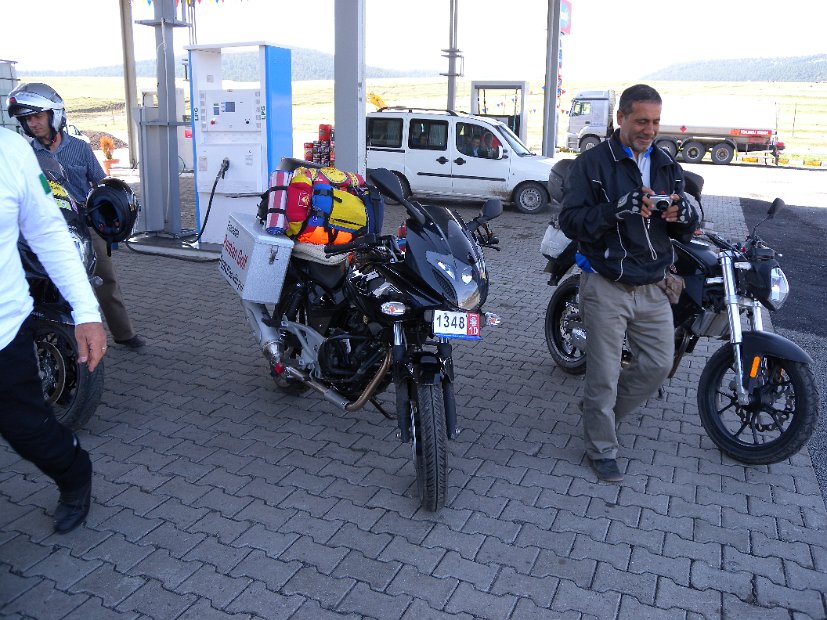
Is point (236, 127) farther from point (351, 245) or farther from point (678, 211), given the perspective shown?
point (678, 211)

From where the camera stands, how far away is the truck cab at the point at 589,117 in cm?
2986

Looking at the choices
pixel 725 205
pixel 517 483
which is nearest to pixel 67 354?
pixel 517 483

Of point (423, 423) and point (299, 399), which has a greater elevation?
point (423, 423)

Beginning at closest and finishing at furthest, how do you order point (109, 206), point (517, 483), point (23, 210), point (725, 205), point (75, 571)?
point (23, 210) → point (75, 571) → point (517, 483) → point (109, 206) → point (725, 205)

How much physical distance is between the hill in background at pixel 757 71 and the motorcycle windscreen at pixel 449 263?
158 metres

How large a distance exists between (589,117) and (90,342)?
2977 cm

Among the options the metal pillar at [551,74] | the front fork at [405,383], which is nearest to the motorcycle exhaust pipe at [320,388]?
the front fork at [405,383]

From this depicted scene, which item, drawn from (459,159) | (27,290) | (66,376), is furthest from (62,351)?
(459,159)

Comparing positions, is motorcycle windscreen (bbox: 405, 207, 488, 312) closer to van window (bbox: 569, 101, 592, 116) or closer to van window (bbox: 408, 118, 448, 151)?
van window (bbox: 408, 118, 448, 151)

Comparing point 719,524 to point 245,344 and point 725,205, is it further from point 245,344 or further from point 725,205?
point 725,205

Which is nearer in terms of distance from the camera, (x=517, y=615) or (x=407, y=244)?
(x=517, y=615)

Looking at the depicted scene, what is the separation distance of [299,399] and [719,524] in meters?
2.65

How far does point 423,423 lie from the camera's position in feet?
11.5

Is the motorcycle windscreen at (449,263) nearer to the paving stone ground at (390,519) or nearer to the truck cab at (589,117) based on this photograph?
the paving stone ground at (390,519)
